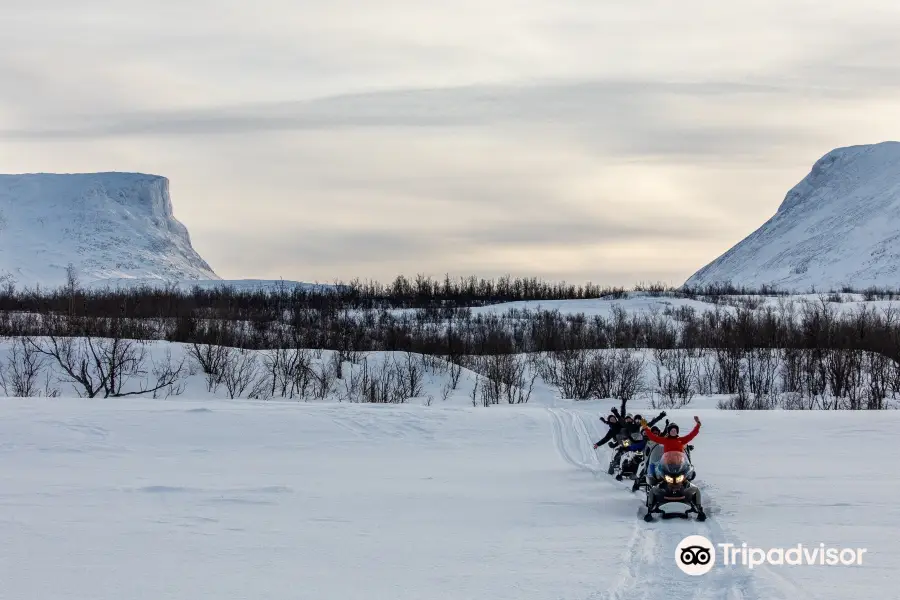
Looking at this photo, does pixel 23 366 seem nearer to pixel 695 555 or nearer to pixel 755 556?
pixel 695 555

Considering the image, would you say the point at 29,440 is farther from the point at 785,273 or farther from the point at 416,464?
the point at 785,273

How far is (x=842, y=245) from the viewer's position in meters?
155

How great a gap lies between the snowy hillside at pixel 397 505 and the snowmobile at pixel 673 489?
0.34 m

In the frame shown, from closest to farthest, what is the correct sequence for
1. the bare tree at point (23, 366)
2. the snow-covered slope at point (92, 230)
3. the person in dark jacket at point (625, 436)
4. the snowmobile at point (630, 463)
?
the snowmobile at point (630, 463) → the person in dark jacket at point (625, 436) → the bare tree at point (23, 366) → the snow-covered slope at point (92, 230)

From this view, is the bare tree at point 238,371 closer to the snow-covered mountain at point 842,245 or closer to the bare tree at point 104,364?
the bare tree at point 104,364

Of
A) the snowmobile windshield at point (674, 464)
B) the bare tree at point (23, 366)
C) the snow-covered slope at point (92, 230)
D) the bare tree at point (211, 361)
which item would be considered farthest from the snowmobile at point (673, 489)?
the snow-covered slope at point (92, 230)

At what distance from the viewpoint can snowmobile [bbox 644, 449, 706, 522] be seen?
1012cm

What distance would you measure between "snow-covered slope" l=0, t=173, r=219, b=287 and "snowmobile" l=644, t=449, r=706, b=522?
131 meters

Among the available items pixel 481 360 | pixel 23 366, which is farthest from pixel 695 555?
pixel 481 360

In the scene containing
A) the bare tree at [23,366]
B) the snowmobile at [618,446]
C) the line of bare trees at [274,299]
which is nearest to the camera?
the snowmobile at [618,446]

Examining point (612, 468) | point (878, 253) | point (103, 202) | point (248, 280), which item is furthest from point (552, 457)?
point (103, 202)

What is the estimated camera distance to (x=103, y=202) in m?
170

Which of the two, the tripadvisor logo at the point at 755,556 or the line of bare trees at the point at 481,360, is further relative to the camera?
the line of bare trees at the point at 481,360

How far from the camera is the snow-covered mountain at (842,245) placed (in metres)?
137
